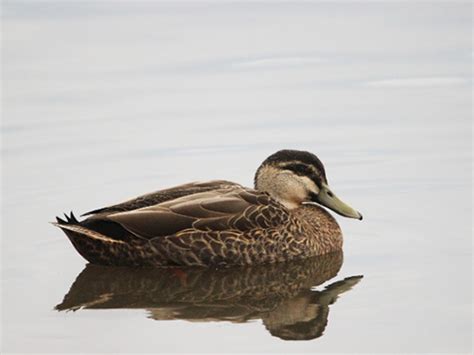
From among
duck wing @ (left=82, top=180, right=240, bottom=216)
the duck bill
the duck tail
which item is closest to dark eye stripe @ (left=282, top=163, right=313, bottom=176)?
the duck bill

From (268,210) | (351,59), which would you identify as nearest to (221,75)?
(351,59)

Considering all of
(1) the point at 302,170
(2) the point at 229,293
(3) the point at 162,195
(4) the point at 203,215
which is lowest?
(2) the point at 229,293

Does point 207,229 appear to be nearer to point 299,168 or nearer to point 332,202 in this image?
point 299,168

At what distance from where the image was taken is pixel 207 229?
11.6 meters

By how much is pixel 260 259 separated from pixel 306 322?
64.3 inches

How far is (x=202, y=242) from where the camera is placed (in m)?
11.5

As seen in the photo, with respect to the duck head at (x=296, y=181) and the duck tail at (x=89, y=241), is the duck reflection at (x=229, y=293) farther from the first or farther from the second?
the duck head at (x=296, y=181)

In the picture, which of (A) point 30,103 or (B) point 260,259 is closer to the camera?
(B) point 260,259

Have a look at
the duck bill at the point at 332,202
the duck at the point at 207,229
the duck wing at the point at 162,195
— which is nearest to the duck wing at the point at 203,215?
the duck at the point at 207,229

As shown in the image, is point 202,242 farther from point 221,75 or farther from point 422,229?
point 221,75

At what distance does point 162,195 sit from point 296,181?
1.19 metres

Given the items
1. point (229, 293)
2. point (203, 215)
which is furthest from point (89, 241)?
point (229, 293)

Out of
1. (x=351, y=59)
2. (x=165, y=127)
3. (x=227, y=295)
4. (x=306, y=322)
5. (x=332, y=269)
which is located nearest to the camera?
(x=306, y=322)

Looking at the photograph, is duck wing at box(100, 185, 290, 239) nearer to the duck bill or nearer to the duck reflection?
the duck reflection
